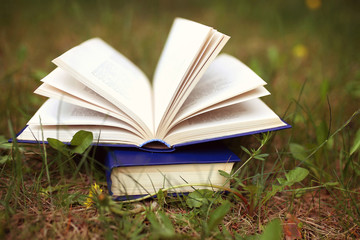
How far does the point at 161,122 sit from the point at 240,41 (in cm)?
218

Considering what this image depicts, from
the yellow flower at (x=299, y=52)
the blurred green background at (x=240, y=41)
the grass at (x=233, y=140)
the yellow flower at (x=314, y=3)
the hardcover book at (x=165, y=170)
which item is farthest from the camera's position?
the yellow flower at (x=314, y=3)

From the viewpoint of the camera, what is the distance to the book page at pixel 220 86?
118 centimetres

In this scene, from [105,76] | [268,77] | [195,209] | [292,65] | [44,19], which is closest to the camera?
[195,209]

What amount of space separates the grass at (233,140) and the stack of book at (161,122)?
10 centimetres

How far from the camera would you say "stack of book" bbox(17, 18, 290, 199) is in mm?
1156

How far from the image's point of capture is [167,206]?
3.92ft

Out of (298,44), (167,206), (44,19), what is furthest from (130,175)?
(44,19)

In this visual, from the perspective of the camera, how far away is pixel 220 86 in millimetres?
1304

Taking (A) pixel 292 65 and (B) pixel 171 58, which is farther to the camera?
(A) pixel 292 65

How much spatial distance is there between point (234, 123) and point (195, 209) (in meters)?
0.36

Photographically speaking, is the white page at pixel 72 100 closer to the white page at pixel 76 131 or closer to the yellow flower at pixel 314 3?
the white page at pixel 76 131

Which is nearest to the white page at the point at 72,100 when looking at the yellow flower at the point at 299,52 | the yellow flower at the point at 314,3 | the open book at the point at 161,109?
the open book at the point at 161,109

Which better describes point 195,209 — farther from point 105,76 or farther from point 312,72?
point 312,72

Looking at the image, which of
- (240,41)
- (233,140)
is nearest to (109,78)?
(233,140)
